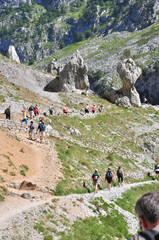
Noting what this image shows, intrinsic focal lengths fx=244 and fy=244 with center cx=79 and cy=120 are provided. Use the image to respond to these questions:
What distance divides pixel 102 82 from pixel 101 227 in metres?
103

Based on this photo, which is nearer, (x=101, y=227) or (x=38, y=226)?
(x=38, y=226)

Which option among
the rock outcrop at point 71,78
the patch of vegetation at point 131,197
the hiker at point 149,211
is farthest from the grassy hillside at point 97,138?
the hiker at point 149,211

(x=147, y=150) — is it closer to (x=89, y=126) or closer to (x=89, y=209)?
(x=89, y=126)

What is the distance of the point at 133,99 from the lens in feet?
204

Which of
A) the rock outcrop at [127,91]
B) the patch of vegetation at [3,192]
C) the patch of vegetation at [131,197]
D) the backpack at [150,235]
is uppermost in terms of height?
the rock outcrop at [127,91]

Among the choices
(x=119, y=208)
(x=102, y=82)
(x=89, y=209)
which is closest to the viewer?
(x=89, y=209)

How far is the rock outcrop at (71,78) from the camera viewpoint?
63844mm

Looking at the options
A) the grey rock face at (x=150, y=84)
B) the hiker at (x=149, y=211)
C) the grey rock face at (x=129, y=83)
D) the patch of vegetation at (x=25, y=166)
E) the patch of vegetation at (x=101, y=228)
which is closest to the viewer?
the hiker at (x=149, y=211)

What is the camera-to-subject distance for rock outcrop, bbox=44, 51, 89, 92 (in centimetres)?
6384

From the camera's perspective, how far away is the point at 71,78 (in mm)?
64438

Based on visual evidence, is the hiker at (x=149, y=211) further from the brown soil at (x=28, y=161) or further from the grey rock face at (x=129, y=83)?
the grey rock face at (x=129, y=83)

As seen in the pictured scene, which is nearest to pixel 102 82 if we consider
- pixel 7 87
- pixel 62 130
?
pixel 7 87

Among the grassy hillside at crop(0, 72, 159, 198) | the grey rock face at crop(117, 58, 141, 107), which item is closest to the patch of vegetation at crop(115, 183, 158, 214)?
the grassy hillside at crop(0, 72, 159, 198)

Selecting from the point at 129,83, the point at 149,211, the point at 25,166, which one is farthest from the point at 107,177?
the point at 129,83
